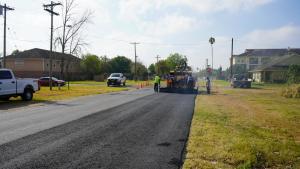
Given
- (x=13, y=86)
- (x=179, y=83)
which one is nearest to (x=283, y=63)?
(x=179, y=83)

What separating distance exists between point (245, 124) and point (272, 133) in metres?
1.83

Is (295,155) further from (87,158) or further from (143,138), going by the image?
(87,158)

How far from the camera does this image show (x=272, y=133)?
10.8m

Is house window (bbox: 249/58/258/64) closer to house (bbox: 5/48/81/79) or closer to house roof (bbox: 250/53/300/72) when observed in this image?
house roof (bbox: 250/53/300/72)

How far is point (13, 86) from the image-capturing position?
21.9 meters

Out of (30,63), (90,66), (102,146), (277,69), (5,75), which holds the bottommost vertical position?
(102,146)

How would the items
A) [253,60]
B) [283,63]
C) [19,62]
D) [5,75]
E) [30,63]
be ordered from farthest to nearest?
1. [253,60]
2. [19,62]
3. [30,63]
4. [283,63]
5. [5,75]

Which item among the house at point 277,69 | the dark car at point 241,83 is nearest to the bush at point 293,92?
A: the dark car at point 241,83

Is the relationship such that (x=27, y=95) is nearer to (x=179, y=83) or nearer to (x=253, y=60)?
(x=179, y=83)

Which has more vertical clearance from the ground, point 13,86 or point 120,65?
point 120,65

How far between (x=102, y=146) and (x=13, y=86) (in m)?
15.3

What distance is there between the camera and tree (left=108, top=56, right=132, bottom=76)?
95.3 m

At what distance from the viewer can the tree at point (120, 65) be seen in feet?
313

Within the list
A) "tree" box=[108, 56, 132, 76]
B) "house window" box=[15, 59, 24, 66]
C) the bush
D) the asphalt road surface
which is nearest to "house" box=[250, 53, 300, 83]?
the bush
